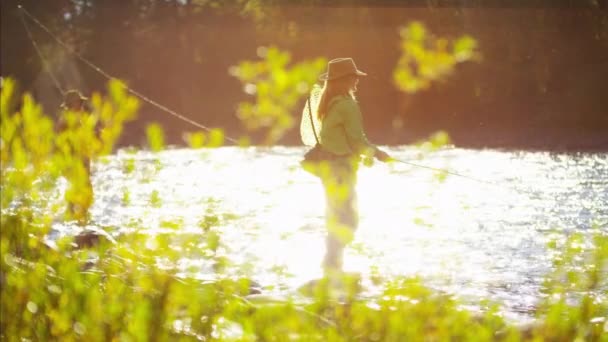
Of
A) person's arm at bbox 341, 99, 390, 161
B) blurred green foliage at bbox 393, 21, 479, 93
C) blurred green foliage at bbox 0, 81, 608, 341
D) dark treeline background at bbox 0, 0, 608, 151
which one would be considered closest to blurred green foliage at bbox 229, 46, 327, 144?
blurred green foliage at bbox 393, 21, 479, 93

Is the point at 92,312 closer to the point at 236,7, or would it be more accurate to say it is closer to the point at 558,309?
the point at 558,309

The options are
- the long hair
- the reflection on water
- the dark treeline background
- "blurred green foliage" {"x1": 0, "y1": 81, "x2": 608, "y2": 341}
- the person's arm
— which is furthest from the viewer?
the dark treeline background

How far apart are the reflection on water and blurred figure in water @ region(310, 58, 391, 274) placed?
532 mm

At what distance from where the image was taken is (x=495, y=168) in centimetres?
2284

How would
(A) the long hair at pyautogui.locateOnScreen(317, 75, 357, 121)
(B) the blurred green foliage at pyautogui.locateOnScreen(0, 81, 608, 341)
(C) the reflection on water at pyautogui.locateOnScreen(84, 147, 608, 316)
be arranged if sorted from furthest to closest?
1. (C) the reflection on water at pyautogui.locateOnScreen(84, 147, 608, 316)
2. (A) the long hair at pyautogui.locateOnScreen(317, 75, 357, 121)
3. (B) the blurred green foliage at pyautogui.locateOnScreen(0, 81, 608, 341)

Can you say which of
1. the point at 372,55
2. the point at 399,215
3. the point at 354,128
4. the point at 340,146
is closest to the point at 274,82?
the point at 354,128

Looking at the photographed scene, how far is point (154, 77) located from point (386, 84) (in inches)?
710

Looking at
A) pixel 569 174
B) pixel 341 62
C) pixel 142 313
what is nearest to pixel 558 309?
pixel 142 313

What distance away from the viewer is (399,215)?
13961mm

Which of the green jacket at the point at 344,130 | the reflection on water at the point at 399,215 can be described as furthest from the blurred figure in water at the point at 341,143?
the reflection on water at the point at 399,215

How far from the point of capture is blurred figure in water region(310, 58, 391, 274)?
838 cm

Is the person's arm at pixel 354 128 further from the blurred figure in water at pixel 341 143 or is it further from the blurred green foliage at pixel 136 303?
the blurred green foliage at pixel 136 303

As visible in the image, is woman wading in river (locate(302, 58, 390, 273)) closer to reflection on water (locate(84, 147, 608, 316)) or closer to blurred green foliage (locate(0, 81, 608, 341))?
reflection on water (locate(84, 147, 608, 316))

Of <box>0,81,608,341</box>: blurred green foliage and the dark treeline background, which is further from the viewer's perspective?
the dark treeline background
